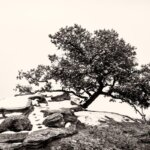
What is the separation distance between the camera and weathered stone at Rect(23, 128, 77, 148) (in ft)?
54.2

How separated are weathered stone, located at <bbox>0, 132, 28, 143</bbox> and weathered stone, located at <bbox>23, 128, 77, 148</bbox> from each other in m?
0.79

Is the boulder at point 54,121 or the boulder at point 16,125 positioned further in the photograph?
the boulder at point 54,121

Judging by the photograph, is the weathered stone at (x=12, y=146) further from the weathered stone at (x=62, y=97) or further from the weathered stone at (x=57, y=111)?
the weathered stone at (x=62, y=97)

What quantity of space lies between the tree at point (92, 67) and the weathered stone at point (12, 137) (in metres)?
11.9

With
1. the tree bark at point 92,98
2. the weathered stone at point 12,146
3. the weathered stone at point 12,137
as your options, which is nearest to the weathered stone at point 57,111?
the weathered stone at point 12,137

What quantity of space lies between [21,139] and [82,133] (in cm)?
428

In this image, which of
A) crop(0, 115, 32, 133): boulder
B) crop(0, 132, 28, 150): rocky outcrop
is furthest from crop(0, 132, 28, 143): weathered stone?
crop(0, 115, 32, 133): boulder

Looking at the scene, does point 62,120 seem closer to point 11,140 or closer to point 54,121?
point 54,121

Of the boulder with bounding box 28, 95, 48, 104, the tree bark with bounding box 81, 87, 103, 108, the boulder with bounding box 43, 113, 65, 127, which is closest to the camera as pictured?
the boulder with bounding box 43, 113, 65, 127

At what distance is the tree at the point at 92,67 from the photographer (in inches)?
1178

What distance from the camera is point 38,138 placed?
16.9 m

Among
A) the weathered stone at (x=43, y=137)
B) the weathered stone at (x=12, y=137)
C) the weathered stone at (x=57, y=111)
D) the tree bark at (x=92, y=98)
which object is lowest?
the weathered stone at (x=12, y=137)

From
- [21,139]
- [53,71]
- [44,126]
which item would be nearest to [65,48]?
[53,71]

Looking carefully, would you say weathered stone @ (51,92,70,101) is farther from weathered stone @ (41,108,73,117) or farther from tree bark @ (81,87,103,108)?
weathered stone @ (41,108,73,117)
